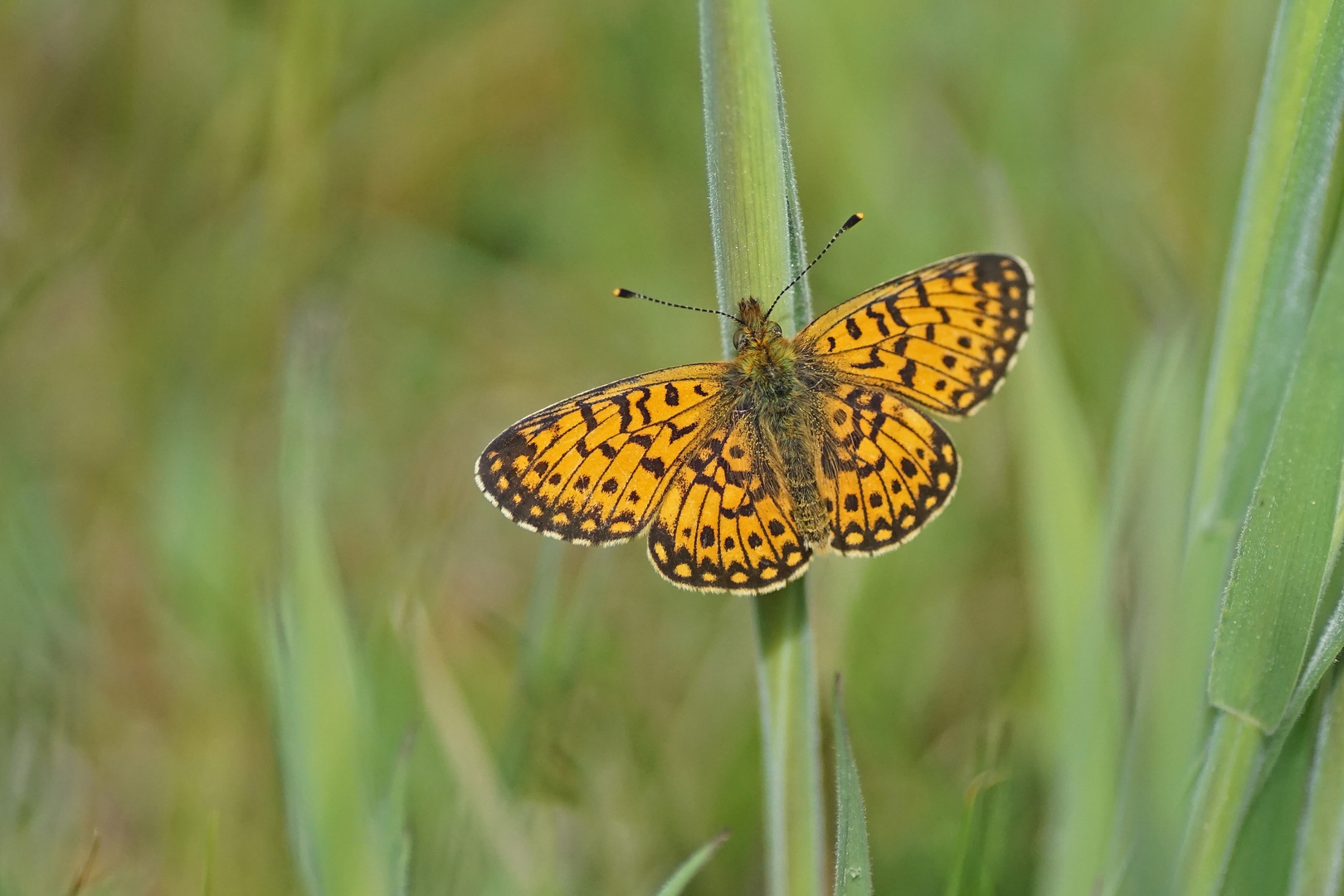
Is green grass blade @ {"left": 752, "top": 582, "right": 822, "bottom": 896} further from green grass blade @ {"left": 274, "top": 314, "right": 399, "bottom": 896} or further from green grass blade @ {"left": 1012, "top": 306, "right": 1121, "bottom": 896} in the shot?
green grass blade @ {"left": 274, "top": 314, "right": 399, "bottom": 896}

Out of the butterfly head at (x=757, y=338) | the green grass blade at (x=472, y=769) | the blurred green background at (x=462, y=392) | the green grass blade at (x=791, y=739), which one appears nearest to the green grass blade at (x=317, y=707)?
the blurred green background at (x=462, y=392)

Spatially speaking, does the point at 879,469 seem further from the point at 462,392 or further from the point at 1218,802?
the point at 462,392

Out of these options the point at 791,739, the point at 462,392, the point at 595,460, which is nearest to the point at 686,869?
the point at 791,739

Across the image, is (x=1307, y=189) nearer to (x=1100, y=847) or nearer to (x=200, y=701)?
(x=1100, y=847)

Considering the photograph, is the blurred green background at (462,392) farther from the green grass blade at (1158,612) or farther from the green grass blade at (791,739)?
the green grass blade at (791,739)

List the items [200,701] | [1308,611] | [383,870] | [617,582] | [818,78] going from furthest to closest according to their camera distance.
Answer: [818,78] → [617,582] → [200,701] → [383,870] → [1308,611]

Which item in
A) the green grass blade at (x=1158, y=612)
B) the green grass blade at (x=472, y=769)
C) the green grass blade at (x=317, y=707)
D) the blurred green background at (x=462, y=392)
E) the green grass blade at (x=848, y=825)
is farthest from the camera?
the blurred green background at (x=462, y=392)

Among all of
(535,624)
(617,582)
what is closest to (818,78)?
(617,582)
